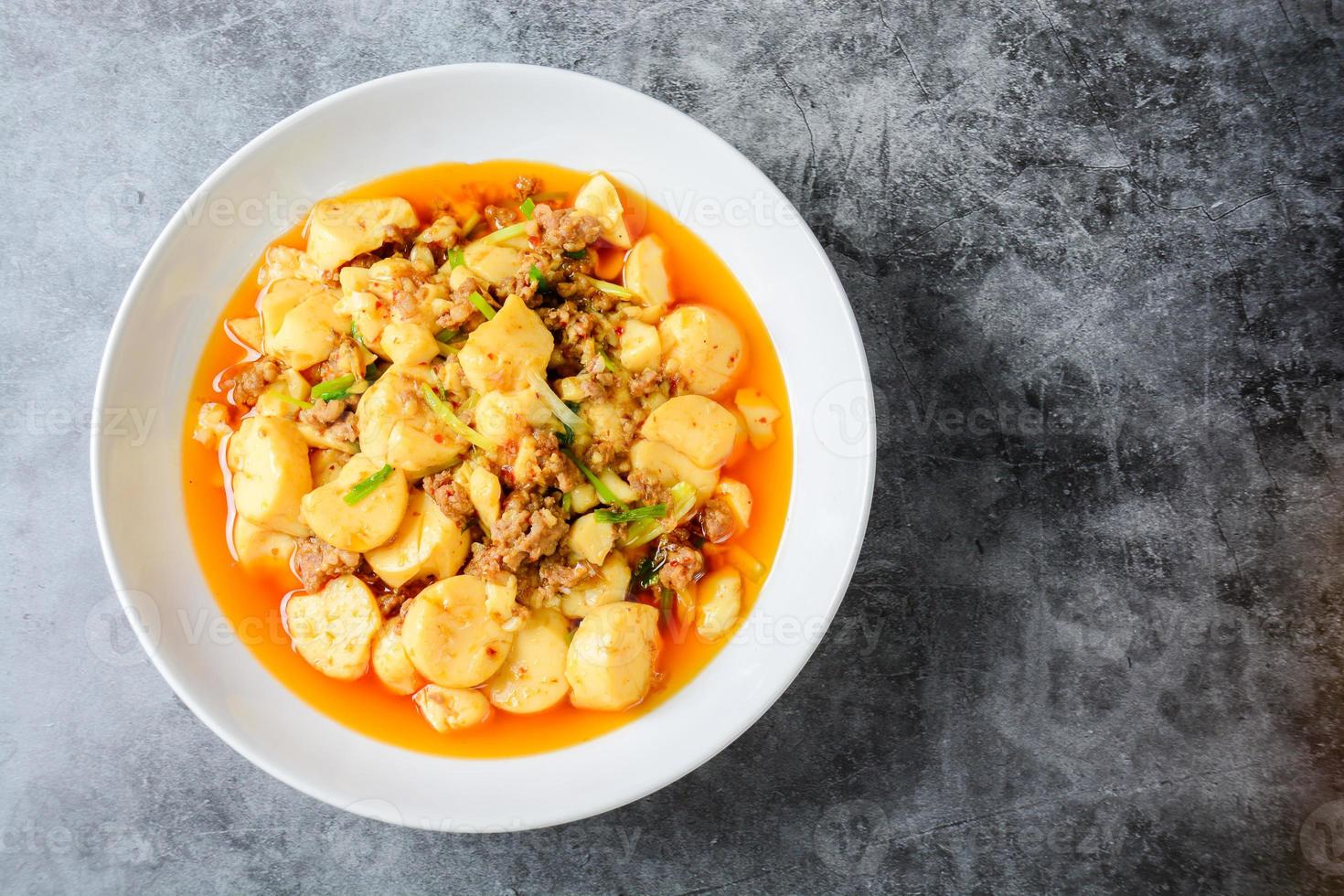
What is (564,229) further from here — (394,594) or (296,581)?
(296,581)

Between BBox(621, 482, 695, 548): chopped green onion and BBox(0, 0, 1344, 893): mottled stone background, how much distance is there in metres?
0.68

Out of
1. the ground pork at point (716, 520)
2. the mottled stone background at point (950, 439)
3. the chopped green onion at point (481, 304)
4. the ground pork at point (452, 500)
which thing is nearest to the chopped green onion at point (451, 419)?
the ground pork at point (452, 500)

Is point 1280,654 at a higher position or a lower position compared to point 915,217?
lower

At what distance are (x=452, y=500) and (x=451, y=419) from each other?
0.71 ft

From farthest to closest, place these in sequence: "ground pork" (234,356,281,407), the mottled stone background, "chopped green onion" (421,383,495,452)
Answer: the mottled stone background < "ground pork" (234,356,281,407) < "chopped green onion" (421,383,495,452)

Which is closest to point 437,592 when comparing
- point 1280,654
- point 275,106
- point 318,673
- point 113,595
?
point 318,673

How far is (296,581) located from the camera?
2.32 m

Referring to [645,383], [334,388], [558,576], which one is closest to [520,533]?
[558,576]

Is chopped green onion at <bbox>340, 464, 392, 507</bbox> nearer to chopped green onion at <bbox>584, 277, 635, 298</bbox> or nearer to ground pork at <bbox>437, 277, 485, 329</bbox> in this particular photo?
ground pork at <bbox>437, 277, 485, 329</bbox>

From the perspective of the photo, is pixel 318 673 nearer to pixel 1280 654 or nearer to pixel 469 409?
pixel 469 409

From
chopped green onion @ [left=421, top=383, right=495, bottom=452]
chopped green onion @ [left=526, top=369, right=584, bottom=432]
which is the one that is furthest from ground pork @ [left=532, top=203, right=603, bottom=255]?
chopped green onion @ [left=421, top=383, right=495, bottom=452]

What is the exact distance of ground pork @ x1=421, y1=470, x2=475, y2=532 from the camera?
218cm

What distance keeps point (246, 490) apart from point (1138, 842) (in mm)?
2842

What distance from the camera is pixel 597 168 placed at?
2424mm
